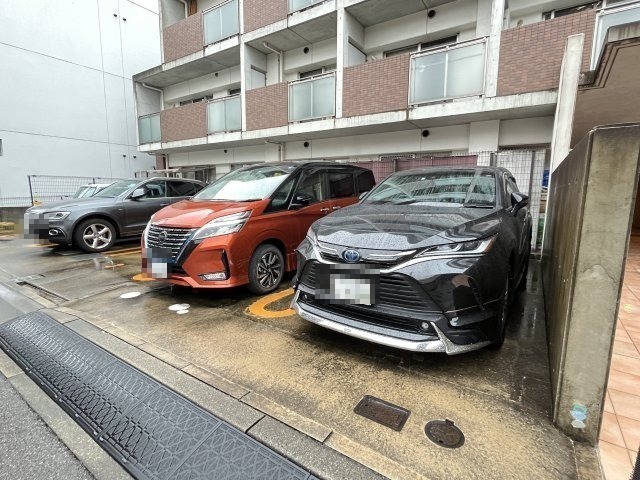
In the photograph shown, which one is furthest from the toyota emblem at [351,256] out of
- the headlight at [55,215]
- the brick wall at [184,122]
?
the brick wall at [184,122]

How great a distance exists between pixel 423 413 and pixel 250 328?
1783 mm

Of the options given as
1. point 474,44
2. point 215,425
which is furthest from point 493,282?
point 474,44

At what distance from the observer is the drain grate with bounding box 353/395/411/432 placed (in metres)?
1.93

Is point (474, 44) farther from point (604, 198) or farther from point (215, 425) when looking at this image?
point (215, 425)

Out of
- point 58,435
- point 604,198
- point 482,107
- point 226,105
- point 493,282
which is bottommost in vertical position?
point 58,435

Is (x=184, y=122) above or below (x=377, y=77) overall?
below

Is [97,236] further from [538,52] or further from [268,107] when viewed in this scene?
[538,52]

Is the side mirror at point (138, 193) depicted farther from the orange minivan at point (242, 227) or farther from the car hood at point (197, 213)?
the car hood at point (197, 213)

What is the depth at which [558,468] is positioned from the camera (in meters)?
1.60

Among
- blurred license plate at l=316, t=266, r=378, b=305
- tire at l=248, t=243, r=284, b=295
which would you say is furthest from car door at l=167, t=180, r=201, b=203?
blurred license plate at l=316, t=266, r=378, b=305

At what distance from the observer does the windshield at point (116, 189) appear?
740cm

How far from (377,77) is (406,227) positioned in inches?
258

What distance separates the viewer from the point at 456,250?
225 cm

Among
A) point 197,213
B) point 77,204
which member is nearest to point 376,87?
point 197,213
